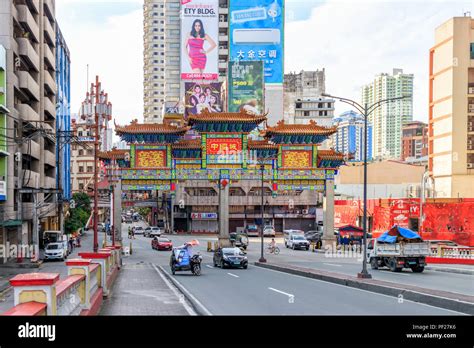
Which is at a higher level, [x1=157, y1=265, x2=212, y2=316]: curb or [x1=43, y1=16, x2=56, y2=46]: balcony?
[x1=43, y1=16, x2=56, y2=46]: balcony

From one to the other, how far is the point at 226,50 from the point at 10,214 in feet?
291

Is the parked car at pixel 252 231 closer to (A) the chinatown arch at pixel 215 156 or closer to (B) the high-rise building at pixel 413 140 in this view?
(A) the chinatown arch at pixel 215 156

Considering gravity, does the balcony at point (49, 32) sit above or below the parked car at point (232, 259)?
above

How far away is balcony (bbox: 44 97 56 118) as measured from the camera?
197 ft

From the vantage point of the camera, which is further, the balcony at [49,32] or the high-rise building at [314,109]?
the high-rise building at [314,109]

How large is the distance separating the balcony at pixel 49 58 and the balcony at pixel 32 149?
397 inches

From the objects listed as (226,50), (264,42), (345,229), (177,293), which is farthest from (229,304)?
(226,50)

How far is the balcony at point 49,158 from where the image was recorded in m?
60.7

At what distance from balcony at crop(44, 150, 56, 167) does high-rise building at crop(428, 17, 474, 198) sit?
4216cm

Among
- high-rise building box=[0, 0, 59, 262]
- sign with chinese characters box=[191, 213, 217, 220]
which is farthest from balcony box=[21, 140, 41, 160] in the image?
sign with chinese characters box=[191, 213, 217, 220]

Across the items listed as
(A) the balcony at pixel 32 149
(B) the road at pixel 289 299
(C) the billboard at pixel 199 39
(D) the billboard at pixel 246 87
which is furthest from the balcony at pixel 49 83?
(C) the billboard at pixel 199 39

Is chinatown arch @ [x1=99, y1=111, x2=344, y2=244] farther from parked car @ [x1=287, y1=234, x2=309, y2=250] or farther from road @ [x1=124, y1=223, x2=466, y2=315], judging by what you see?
road @ [x1=124, y1=223, x2=466, y2=315]

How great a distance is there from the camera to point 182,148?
165ft

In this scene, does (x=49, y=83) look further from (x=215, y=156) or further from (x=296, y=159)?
(x=296, y=159)
